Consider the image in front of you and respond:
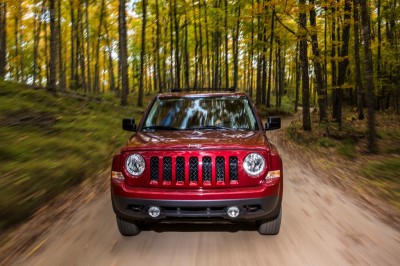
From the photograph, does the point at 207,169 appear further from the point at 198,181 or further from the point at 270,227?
the point at 270,227

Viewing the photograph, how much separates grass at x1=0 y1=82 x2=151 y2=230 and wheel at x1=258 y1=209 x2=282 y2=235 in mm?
3241

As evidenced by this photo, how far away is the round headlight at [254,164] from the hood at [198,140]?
0.35 ft

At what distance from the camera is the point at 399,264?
11.8 feet

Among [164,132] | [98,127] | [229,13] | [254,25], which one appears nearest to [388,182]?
[164,132]

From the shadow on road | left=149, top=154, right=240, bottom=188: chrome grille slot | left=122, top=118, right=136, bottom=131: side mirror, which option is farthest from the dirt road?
left=122, top=118, right=136, bottom=131: side mirror

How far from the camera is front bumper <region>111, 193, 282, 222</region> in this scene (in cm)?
373

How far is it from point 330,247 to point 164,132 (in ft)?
7.79

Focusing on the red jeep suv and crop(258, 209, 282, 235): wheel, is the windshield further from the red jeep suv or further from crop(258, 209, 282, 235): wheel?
crop(258, 209, 282, 235): wheel

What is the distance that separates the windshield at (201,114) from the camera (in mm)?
4984

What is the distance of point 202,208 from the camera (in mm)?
3766

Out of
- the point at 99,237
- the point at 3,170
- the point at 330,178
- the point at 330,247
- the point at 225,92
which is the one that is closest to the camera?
the point at 330,247

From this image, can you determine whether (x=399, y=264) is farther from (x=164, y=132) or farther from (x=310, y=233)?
(x=164, y=132)

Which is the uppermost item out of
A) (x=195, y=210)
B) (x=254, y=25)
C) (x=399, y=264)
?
(x=254, y=25)

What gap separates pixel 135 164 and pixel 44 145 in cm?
476
